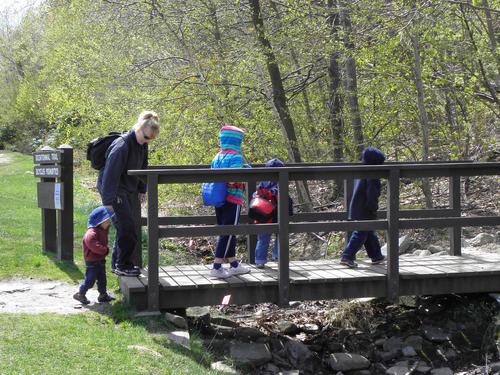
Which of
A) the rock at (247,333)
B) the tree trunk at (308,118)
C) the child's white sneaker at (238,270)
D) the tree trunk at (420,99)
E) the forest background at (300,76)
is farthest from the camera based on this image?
the tree trunk at (308,118)

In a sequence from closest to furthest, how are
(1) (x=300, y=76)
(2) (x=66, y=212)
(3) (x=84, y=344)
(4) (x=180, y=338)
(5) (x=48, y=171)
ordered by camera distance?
(3) (x=84, y=344) → (4) (x=180, y=338) → (2) (x=66, y=212) → (5) (x=48, y=171) → (1) (x=300, y=76)

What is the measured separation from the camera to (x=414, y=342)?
8.20m

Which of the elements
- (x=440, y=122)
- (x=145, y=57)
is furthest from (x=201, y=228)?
(x=145, y=57)

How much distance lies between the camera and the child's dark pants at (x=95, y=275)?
24.1 feet

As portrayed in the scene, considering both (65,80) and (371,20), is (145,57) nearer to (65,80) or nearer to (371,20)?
(65,80)

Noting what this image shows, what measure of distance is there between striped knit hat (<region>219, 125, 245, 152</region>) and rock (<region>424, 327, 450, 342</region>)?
10.7ft

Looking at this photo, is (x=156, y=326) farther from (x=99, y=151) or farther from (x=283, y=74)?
(x=283, y=74)

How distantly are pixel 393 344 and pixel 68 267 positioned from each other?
438 cm

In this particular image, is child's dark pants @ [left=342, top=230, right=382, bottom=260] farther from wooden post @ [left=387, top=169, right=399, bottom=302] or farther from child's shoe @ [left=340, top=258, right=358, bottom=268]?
wooden post @ [left=387, top=169, right=399, bottom=302]

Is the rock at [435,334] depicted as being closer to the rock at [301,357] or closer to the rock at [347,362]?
the rock at [347,362]

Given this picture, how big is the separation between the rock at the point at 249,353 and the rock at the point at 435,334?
6.91ft

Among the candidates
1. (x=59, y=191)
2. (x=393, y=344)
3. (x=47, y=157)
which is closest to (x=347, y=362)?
(x=393, y=344)

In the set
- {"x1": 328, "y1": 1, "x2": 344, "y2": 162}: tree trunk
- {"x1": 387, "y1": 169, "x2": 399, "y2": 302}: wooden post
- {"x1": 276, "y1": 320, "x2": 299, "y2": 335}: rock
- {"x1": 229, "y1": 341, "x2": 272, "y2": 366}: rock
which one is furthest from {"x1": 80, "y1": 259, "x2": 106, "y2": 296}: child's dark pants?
{"x1": 328, "y1": 1, "x2": 344, "y2": 162}: tree trunk

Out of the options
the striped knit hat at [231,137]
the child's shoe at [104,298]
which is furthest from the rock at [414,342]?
the child's shoe at [104,298]
